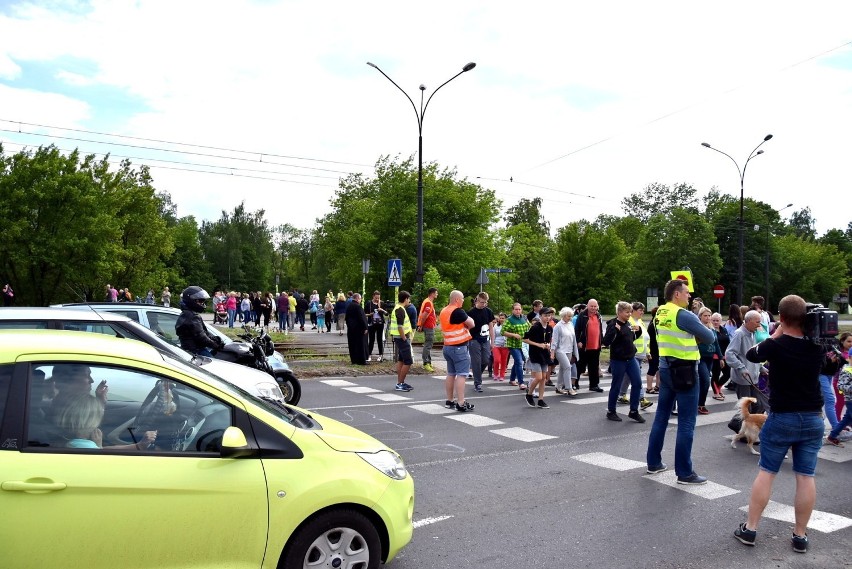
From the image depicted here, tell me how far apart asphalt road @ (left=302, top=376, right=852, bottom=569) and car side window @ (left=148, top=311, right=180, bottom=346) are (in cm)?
246

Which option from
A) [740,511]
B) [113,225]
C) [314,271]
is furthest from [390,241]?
[314,271]

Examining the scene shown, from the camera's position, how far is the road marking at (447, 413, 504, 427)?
32.1ft

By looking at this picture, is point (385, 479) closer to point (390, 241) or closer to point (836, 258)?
point (390, 241)

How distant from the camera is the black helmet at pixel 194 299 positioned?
862 cm

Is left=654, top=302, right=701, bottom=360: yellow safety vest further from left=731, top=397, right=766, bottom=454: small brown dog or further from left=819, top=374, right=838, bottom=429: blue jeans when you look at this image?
left=819, top=374, right=838, bottom=429: blue jeans

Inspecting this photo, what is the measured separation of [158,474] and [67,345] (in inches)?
30.8

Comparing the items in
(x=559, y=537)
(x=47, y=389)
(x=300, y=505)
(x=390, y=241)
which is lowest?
(x=559, y=537)

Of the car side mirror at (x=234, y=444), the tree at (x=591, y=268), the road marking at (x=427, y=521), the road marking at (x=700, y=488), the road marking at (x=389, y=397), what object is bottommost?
the road marking at (x=427, y=521)

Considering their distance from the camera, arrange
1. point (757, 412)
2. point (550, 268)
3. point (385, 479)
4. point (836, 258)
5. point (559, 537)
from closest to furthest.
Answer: point (385, 479) → point (559, 537) → point (757, 412) → point (550, 268) → point (836, 258)

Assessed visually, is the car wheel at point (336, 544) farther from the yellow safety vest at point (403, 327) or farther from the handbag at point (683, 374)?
the yellow safety vest at point (403, 327)

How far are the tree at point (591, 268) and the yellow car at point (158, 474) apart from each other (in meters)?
57.9

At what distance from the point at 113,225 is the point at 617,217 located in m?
69.2

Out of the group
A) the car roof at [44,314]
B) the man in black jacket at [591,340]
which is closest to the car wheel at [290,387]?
the car roof at [44,314]

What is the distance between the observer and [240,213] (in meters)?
92.0
